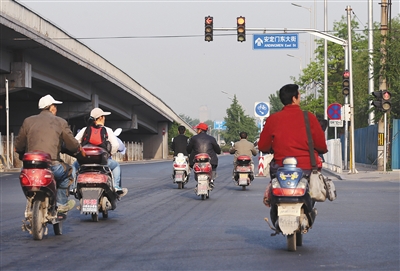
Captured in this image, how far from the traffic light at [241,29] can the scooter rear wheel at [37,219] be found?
908 inches

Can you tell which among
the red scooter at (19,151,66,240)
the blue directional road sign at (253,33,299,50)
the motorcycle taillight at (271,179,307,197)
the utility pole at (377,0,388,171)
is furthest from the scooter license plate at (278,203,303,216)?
the blue directional road sign at (253,33,299,50)

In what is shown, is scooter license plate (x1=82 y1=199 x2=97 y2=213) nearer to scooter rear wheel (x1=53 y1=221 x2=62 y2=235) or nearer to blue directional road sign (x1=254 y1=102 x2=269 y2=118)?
scooter rear wheel (x1=53 y1=221 x2=62 y2=235)

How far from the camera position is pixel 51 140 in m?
10.4

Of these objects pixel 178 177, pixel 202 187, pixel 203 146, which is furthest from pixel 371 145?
pixel 202 187

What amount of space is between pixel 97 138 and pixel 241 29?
2040 cm

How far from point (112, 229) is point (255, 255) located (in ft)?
10.8

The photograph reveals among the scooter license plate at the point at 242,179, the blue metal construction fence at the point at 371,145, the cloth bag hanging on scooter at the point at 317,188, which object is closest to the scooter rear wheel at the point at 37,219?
the cloth bag hanging on scooter at the point at 317,188

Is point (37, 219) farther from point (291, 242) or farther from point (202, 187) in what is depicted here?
point (202, 187)

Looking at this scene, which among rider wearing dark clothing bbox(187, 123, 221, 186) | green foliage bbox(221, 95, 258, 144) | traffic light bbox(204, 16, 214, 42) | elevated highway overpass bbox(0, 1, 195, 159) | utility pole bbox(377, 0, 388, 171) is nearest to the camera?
rider wearing dark clothing bbox(187, 123, 221, 186)

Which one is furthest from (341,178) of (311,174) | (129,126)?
(129,126)

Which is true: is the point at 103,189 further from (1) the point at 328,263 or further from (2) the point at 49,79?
(2) the point at 49,79

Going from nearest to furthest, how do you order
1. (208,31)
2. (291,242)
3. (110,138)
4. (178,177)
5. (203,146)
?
(291,242)
(110,138)
(203,146)
(178,177)
(208,31)

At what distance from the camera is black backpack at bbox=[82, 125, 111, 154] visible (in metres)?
12.5

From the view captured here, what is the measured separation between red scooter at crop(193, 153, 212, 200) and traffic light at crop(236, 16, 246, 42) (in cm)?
1510
